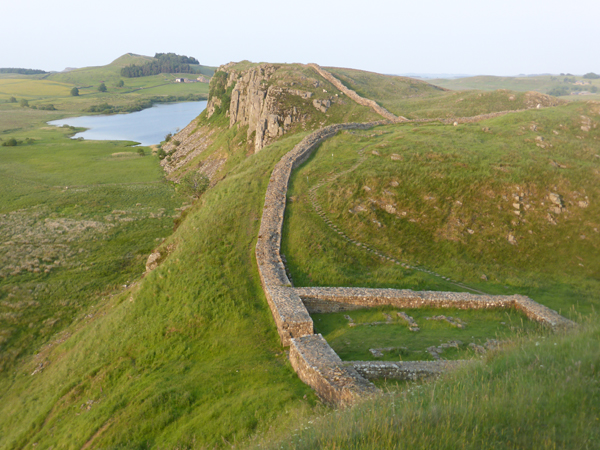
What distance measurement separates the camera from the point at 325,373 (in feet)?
42.4

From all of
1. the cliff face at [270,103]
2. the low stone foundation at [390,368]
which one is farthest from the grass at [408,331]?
the cliff face at [270,103]

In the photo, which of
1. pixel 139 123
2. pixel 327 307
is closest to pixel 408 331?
pixel 327 307

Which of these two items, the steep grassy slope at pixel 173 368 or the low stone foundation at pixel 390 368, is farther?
the low stone foundation at pixel 390 368

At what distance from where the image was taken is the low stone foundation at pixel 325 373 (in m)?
11.6

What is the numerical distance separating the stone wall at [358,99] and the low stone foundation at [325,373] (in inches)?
1782

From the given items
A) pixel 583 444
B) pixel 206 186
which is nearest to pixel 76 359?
pixel 583 444

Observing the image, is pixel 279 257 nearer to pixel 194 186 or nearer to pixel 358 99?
pixel 194 186

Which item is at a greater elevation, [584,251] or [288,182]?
[288,182]

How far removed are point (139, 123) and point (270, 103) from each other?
103741 mm

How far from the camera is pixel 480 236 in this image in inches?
1054

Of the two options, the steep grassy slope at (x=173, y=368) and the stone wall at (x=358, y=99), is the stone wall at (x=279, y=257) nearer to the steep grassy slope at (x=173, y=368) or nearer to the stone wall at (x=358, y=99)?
the steep grassy slope at (x=173, y=368)

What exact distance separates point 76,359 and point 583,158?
44313mm

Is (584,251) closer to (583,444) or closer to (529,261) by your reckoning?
(529,261)

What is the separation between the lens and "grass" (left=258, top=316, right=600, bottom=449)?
6.15 metres
